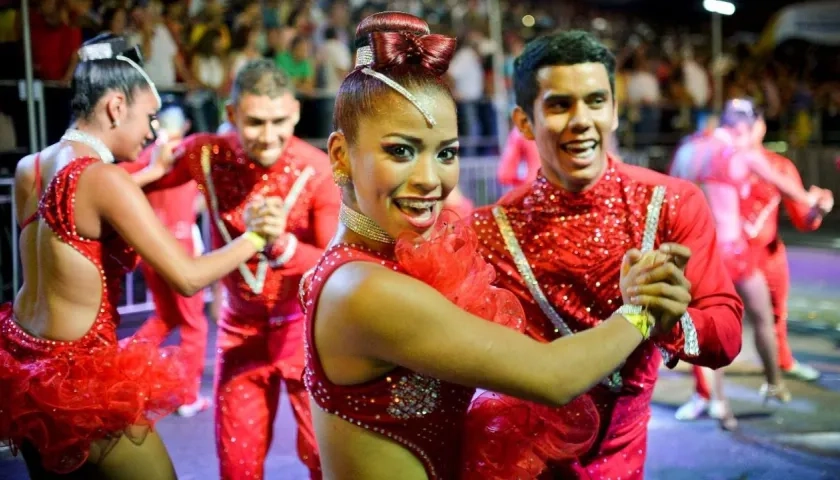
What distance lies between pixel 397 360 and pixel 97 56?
1785 millimetres

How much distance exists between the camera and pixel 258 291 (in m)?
3.41

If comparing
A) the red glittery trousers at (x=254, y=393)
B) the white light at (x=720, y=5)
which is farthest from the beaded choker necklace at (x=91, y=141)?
the white light at (x=720, y=5)

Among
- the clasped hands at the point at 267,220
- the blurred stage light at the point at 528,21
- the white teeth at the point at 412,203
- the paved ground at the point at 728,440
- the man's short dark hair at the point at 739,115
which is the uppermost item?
the blurred stage light at the point at 528,21

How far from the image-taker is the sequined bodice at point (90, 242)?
2.56 m

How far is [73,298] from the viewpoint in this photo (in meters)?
2.58

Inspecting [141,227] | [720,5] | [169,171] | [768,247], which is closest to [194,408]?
[169,171]

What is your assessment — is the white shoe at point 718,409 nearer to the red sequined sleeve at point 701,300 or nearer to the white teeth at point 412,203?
the red sequined sleeve at point 701,300

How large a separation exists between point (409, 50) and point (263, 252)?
1840 mm

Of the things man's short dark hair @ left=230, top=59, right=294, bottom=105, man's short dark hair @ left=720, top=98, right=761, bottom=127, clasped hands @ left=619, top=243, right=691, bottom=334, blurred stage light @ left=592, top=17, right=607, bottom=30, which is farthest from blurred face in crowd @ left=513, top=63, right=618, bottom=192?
blurred stage light @ left=592, top=17, right=607, bottom=30

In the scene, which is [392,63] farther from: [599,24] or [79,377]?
[599,24]

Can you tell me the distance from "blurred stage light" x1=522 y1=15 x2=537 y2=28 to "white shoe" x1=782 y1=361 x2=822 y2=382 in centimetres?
966

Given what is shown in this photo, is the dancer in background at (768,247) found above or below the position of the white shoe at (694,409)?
above

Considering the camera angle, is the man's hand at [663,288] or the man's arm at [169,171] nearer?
the man's hand at [663,288]

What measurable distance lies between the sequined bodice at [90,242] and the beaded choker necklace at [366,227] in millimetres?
1153
